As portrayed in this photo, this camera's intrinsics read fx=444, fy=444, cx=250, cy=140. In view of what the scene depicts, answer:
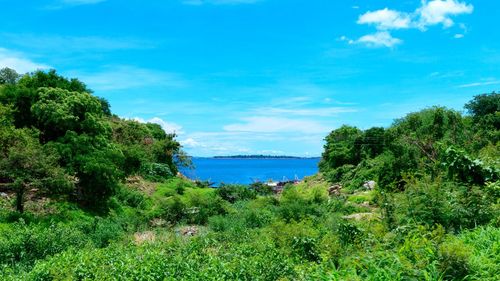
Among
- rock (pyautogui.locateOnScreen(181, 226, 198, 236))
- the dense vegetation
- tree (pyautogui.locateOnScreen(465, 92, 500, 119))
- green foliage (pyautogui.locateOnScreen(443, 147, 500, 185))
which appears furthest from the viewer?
tree (pyautogui.locateOnScreen(465, 92, 500, 119))

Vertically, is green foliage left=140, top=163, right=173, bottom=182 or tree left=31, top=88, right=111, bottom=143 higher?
tree left=31, top=88, right=111, bottom=143

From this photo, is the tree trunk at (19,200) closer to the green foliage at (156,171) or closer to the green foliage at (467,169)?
the green foliage at (156,171)

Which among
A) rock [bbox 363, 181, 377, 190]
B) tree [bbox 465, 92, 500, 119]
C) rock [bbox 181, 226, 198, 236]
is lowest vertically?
rock [bbox 181, 226, 198, 236]

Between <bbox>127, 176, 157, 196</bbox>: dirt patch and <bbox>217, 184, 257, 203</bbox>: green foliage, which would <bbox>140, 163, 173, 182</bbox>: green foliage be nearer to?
<bbox>127, 176, 157, 196</bbox>: dirt patch

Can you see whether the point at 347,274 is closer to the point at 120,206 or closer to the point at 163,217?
the point at 163,217

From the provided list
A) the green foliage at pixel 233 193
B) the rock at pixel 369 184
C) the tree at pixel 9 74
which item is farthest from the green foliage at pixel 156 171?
the tree at pixel 9 74

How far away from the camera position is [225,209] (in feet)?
66.3

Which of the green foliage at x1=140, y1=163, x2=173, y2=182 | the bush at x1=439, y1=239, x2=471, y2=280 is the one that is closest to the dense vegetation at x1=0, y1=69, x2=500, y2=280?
the bush at x1=439, y1=239, x2=471, y2=280

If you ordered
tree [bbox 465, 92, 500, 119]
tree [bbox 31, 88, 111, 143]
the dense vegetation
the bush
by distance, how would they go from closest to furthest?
the bush < the dense vegetation < tree [bbox 31, 88, 111, 143] < tree [bbox 465, 92, 500, 119]

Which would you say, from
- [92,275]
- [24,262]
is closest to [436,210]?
[92,275]

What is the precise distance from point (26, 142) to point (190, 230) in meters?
6.75

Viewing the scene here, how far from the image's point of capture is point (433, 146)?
22.2 m

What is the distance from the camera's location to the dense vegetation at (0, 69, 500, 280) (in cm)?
596

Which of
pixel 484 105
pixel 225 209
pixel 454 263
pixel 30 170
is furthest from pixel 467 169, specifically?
pixel 484 105
